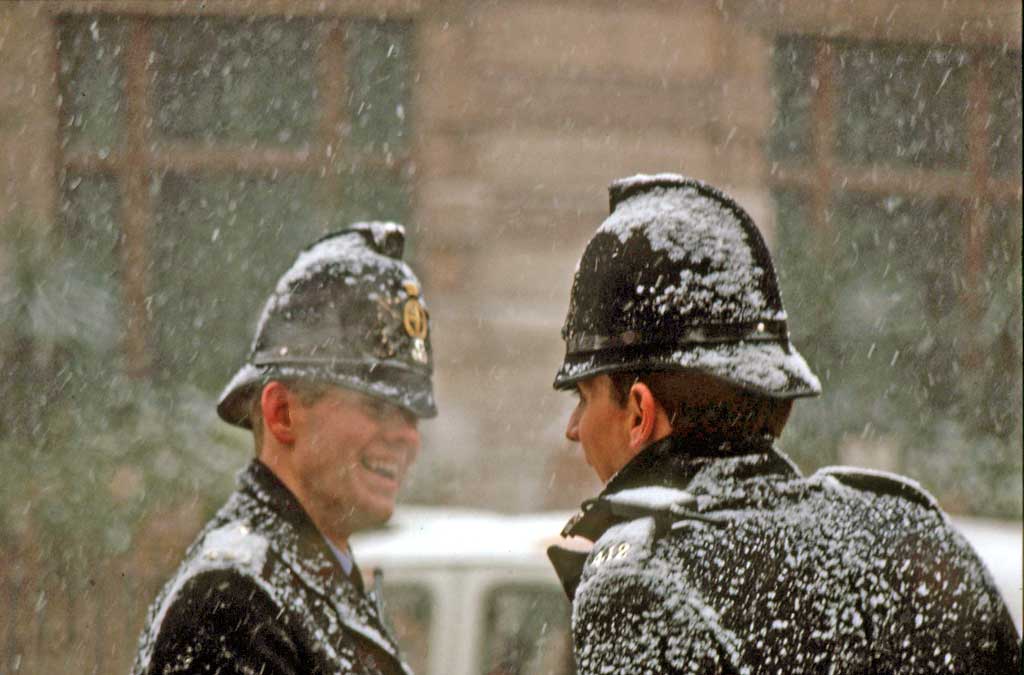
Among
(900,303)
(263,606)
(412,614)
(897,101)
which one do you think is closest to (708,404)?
(263,606)

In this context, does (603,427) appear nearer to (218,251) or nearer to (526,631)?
(526,631)

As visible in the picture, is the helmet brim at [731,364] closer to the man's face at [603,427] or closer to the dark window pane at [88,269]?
the man's face at [603,427]

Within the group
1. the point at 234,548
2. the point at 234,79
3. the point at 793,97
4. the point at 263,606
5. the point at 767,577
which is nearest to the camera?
the point at 767,577

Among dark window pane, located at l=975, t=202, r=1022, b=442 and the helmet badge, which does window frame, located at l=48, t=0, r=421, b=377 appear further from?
the helmet badge

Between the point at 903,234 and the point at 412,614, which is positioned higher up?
the point at 903,234

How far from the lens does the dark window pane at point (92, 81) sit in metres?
8.85

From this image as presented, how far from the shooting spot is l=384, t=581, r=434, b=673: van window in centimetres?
565

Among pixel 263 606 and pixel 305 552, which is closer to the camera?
pixel 263 606

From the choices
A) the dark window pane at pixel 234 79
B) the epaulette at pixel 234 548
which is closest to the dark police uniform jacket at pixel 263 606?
the epaulette at pixel 234 548

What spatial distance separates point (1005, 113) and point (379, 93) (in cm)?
396

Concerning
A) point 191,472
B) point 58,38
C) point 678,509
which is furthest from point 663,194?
point 58,38

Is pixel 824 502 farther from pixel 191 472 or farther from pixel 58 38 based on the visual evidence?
pixel 58 38

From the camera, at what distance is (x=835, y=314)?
8.64m

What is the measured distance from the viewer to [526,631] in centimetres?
559
